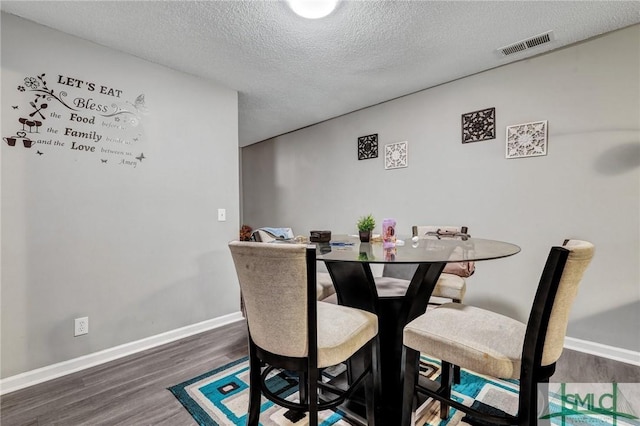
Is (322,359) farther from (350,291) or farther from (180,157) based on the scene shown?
(180,157)

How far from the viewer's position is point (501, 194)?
8.73 ft

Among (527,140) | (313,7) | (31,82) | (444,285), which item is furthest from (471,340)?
(31,82)

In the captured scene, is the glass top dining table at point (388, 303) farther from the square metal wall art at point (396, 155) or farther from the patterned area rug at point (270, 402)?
the square metal wall art at point (396, 155)

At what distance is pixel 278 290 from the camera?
3.49 feet

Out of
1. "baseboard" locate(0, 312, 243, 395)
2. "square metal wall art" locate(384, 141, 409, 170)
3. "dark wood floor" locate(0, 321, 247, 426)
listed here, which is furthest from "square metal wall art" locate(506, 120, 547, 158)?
"baseboard" locate(0, 312, 243, 395)

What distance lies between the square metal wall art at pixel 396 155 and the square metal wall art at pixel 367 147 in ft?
0.51

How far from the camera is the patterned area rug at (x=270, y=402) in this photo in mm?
1515

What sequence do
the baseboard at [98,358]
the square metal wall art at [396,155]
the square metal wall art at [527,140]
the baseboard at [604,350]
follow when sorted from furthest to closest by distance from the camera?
the square metal wall art at [396,155] < the square metal wall art at [527,140] < the baseboard at [604,350] < the baseboard at [98,358]

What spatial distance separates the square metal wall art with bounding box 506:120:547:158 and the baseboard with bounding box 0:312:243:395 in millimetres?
3170

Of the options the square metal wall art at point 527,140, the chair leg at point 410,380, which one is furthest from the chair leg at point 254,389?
the square metal wall art at point 527,140

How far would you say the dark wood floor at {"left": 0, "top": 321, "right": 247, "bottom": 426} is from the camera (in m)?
1.56

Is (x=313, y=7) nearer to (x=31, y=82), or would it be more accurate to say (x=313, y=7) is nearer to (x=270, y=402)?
(x=31, y=82)

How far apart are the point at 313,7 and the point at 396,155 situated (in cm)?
198

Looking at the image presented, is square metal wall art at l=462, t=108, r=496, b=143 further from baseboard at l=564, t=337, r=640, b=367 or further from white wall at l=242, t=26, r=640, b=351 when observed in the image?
baseboard at l=564, t=337, r=640, b=367
